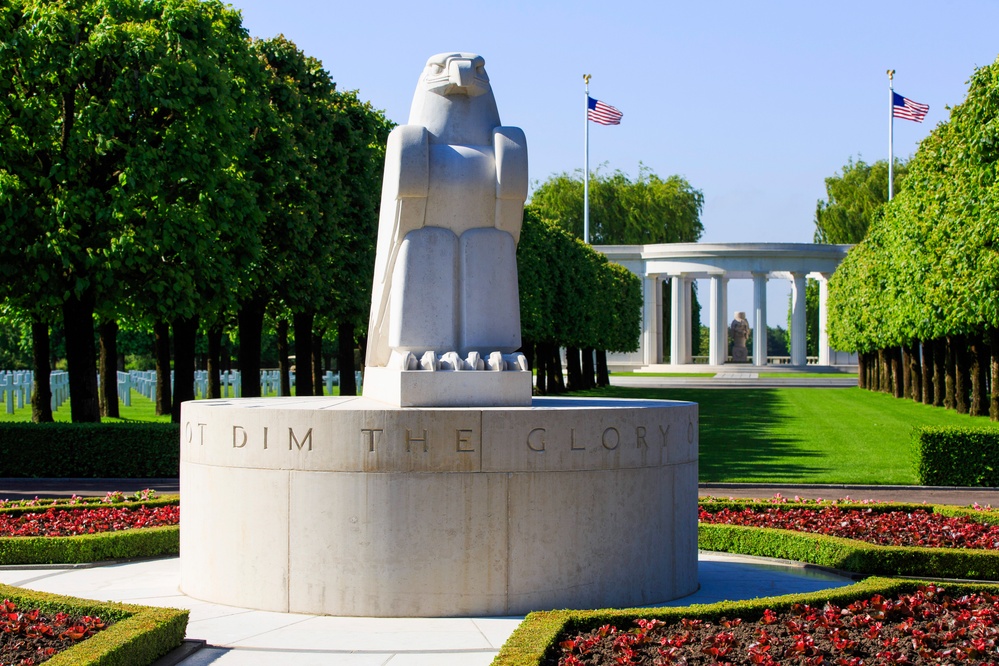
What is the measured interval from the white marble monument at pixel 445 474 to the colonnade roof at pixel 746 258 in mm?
82461

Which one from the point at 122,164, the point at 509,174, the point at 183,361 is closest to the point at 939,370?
the point at 183,361

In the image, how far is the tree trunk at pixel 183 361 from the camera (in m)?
30.7

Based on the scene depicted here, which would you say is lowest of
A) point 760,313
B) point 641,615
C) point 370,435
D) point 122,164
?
point 641,615

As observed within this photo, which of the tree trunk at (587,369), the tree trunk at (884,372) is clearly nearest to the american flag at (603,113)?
the tree trunk at (587,369)

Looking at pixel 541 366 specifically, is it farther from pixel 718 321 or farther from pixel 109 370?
pixel 718 321

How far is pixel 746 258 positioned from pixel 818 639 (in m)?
85.6

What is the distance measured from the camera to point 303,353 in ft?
116

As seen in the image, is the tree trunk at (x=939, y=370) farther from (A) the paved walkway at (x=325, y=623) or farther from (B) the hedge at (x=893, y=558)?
(A) the paved walkway at (x=325, y=623)

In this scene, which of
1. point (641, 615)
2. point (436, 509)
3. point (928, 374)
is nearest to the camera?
point (641, 615)

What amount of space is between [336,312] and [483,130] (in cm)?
2331

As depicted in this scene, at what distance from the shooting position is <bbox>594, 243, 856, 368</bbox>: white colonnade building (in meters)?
92.6

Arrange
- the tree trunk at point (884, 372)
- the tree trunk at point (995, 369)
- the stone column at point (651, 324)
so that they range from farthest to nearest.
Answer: the stone column at point (651, 324)
the tree trunk at point (884, 372)
the tree trunk at point (995, 369)

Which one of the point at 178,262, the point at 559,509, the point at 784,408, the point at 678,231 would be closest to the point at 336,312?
the point at 178,262

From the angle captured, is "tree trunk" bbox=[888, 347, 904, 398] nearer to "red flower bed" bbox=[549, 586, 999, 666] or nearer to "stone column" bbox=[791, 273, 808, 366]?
"stone column" bbox=[791, 273, 808, 366]
